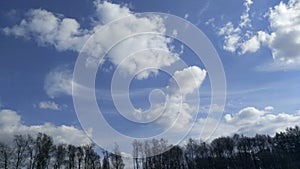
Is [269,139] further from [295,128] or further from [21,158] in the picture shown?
[21,158]

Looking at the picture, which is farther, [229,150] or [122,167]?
[229,150]

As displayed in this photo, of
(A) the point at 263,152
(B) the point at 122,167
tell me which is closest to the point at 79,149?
(B) the point at 122,167

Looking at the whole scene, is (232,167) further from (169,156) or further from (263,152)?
(169,156)

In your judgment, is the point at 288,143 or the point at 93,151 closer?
the point at 93,151

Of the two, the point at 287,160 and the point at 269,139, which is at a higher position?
the point at 269,139

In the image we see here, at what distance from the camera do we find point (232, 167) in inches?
3716

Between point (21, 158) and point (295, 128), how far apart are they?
297ft

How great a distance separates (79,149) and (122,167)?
662 inches

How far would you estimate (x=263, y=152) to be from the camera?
94.4 meters

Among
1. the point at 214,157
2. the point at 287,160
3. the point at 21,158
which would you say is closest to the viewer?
the point at 21,158

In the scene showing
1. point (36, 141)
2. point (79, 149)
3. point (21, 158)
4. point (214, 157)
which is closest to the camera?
point (21, 158)

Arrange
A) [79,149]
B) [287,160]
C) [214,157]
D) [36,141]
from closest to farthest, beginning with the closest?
[36,141], [79,149], [287,160], [214,157]

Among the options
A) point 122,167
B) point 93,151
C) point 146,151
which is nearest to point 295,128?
point 146,151

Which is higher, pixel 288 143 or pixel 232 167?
pixel 288 143
